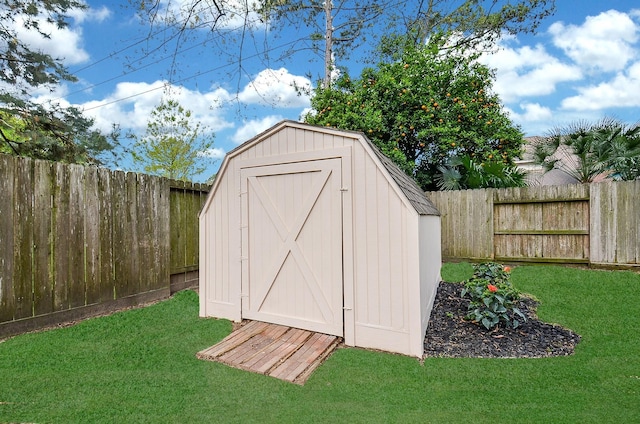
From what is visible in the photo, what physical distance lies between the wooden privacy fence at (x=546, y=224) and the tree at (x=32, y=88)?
8.31m

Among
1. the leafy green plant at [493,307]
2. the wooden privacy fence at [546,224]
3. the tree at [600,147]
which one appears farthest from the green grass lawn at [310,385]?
the tree at [600,147]

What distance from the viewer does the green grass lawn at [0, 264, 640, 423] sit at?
2408 millimetres

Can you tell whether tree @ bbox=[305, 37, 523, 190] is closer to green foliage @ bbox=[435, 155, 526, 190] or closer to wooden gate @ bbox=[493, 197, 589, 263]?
green foliage @ bbox=[435, 155, 526, 190]

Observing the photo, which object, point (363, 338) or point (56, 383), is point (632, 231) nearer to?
point (363, 338)

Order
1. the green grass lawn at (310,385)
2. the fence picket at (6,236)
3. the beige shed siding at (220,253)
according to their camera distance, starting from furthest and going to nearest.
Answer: the beige shed siding at (220,253)
the fence picket at (6,236)
the green grass lawn at (310,385)

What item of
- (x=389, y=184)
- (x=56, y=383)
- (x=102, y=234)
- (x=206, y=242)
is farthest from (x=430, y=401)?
(x=102, y=234)

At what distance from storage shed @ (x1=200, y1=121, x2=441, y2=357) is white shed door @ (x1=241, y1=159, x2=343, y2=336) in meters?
0.01

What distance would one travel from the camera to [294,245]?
13.4 feet

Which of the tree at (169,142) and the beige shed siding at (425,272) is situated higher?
the tree at (169,142)

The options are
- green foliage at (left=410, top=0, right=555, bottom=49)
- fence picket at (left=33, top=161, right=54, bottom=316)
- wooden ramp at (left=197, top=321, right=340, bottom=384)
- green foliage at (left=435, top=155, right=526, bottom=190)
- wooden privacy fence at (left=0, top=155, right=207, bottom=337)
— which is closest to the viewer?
wooden ramp at (left=197, top=321, right=340, bottom=384)

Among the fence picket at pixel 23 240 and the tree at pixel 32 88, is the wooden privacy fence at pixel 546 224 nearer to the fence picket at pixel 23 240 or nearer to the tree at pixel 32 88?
the fence picket at pixel 23 240

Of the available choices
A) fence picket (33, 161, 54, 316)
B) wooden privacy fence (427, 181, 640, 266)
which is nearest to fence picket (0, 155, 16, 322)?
fence picket (33, 161, 54, 316)

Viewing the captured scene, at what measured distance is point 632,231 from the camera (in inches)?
236

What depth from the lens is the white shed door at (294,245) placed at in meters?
3.84
